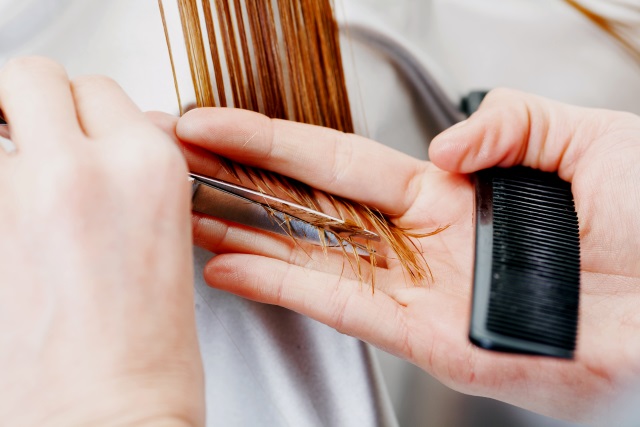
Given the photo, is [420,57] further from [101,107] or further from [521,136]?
[101,107]

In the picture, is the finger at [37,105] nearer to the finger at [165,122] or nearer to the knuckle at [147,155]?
the knuckle at [147,155]

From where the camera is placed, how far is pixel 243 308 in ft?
3.08

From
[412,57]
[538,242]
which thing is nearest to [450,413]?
[538,242]

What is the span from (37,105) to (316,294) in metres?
0.40

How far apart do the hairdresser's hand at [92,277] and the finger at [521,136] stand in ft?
1.50

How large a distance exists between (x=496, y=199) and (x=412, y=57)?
496mm

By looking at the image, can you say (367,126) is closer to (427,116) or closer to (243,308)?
(427,116)

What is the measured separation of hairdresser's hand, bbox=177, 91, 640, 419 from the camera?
788 millimetres

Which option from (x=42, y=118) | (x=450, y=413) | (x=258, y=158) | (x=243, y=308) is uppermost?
(x=42, y=118)

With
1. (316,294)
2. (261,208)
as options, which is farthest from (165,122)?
(316,294)

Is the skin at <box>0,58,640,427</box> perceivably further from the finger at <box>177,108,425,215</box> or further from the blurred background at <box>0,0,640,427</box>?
the blurred background at <box>0,0,640,427</box>

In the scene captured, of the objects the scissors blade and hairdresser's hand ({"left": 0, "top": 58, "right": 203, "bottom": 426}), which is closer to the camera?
hairdresser's hand ({"left": 0, "top": 58, "right": 203, "bottom": 426})

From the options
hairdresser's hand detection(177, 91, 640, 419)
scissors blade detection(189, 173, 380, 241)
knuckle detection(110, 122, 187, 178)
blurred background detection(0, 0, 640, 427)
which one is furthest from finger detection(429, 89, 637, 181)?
knuckle detection(110, 122, 187, 178)

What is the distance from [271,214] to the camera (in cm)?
83
